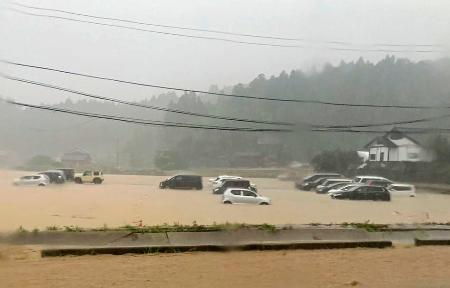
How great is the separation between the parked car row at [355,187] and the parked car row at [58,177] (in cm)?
506

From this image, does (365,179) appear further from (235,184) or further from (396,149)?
(235,184)

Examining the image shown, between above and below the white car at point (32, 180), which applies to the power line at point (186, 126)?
above

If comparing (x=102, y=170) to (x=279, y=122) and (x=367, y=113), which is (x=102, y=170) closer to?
(x=279, y=122)

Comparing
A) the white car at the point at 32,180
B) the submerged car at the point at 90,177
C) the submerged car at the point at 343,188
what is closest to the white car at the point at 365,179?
the submerged car at the point at 343,188

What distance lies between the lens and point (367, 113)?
14.0 meters

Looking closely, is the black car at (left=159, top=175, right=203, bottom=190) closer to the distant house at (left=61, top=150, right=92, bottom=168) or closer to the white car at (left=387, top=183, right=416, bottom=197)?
the distant house at (left=61, top=150, right=92, bottom=168)

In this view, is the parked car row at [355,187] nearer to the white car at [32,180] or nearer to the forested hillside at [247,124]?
the forested hillside at [247,124]

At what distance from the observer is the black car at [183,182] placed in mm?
13086

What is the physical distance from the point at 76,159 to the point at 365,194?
7.26 metres

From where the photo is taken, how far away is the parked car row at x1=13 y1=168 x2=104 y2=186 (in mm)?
11852

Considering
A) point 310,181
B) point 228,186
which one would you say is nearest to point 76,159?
point 228,186

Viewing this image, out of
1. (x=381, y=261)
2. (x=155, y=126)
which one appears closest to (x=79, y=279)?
(x=381, y=261)

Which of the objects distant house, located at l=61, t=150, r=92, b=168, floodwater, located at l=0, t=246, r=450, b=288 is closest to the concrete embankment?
floodwater, located at l=0, t=246, r=450, b=288

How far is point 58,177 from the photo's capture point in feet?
40.8
